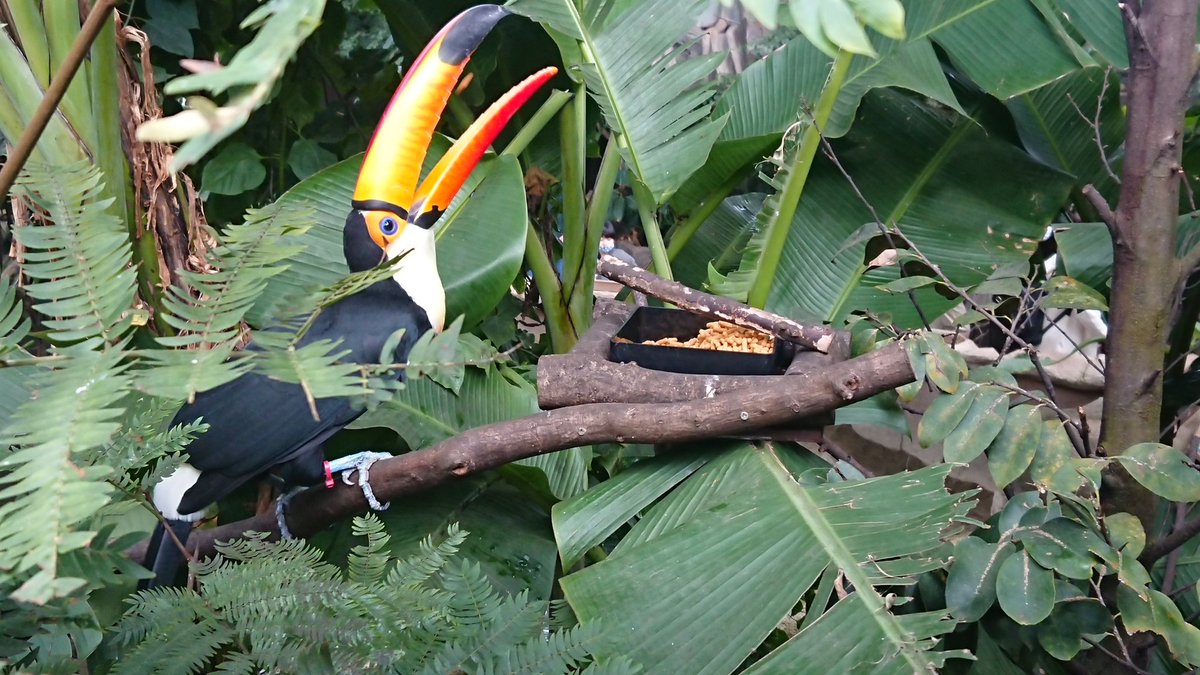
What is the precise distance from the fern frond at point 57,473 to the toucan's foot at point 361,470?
2.32ft

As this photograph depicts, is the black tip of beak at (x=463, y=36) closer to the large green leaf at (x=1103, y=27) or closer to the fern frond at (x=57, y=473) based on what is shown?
the fern frond at (x=57, y=473)

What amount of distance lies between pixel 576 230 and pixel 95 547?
113 cm

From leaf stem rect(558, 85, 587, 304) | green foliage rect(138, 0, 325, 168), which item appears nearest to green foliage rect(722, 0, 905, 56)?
green foliage rect(138, 0, 325, 168)

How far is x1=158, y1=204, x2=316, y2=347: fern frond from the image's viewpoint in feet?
1.55

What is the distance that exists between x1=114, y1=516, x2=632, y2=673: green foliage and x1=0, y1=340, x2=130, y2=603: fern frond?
0.93 ft

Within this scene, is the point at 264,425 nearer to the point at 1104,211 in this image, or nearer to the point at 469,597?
the point at 469,597

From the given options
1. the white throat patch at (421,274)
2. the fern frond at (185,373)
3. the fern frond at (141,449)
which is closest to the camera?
the fern frond at (185,373)

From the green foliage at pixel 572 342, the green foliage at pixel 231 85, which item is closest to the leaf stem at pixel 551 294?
the green foliage at pixel 572 342

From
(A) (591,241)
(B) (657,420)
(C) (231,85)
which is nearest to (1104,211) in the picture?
(B) (657,420)

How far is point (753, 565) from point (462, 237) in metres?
0.81

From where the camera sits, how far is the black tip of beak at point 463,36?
114 centimetres

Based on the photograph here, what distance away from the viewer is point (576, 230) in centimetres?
160

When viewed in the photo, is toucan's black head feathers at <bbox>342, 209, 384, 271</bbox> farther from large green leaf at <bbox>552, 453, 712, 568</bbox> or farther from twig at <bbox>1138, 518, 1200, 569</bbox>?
twig at <bbox>1138, 518, 1200, 569</bbox>

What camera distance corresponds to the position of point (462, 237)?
1.47 metres
